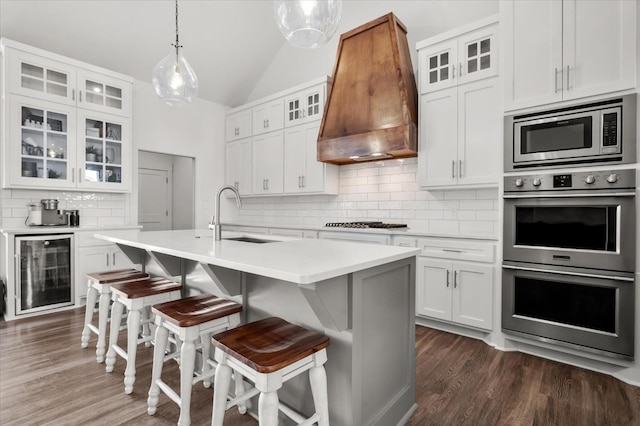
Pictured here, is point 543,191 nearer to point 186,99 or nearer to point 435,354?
point 435,354

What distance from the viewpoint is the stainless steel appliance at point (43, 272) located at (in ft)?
11.4

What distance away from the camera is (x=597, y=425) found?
1807 millimetres

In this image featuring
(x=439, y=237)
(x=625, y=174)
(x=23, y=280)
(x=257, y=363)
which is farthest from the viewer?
(x=23, y=280)

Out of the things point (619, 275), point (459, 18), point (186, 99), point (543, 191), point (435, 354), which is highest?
point (459, 18)

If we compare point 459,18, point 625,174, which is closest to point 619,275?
point 625,174

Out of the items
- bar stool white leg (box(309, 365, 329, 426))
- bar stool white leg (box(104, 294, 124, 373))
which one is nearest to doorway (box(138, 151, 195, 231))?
bar stool white leg (box(104, 294, 124, 373))

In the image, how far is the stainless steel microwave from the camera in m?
2.27

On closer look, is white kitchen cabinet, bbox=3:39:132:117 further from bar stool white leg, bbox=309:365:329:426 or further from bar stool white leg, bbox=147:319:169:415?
bar stool white leg, bbox=309:365:329:426

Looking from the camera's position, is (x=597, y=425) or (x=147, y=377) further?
(x=147, y=377)

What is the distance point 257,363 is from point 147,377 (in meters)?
1.51

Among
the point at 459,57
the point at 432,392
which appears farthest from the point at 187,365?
the point at 459,57

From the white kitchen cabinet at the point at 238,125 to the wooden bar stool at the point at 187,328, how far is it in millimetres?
3956

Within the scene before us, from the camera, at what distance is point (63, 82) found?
3.83 metres

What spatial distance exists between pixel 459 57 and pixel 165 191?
4447 mm
